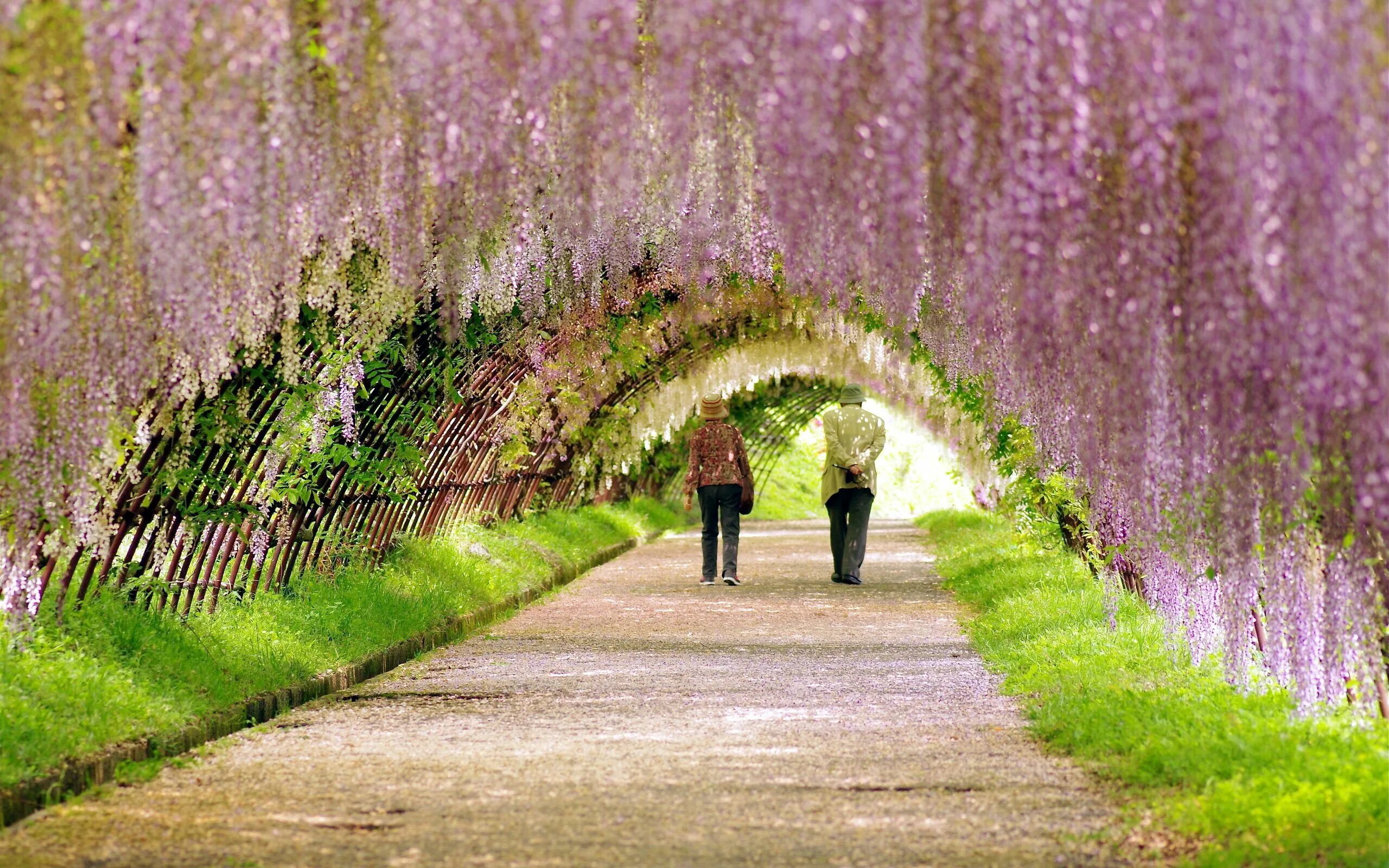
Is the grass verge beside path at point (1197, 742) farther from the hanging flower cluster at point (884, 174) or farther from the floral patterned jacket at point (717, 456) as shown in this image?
the floral patterned jacket at point (717, 456)

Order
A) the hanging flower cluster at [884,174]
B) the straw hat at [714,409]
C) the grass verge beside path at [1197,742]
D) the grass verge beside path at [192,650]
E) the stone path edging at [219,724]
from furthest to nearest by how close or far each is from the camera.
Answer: the straw hat at [714,409], the grass verge beside path at [192,650], the stone path edging at [219,724], the grass verge beside path at [1197,742], the hanging flower cluster at [884,174]

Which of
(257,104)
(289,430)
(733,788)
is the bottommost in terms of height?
(733,788)

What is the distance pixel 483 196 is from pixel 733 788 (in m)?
2.03

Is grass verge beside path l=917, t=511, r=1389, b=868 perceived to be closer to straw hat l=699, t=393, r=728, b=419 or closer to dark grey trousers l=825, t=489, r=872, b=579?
dark grey trousers l=825, t=489, r=872, b=579

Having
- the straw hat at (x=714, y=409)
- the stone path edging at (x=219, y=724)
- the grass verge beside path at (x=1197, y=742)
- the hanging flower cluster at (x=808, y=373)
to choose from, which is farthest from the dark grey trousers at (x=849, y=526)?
the grass verge beside path at (x=1197, y=742)

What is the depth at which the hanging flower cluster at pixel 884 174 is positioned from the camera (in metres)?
3.88

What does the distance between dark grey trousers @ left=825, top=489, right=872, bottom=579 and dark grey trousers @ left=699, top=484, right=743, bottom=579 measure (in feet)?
2.75

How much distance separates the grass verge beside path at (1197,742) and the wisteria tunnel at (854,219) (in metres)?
0.04

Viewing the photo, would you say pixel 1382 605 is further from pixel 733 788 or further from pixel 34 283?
pixel 34 283

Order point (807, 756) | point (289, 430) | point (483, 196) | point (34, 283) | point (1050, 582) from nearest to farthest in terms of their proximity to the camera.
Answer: point (34, 283) → point (483, 196) → point (807, 756) → point (289, 430) → point (1050, 582)

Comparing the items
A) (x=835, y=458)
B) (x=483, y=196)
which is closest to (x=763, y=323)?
(x=835, y=458)

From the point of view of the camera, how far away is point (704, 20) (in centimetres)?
453

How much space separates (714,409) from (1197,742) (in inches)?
390

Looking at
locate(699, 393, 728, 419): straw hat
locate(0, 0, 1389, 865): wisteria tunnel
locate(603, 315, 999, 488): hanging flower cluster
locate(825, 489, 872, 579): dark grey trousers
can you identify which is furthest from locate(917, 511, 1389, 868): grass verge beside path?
locate(603, 315, 999, 488): hanging flower cluster
